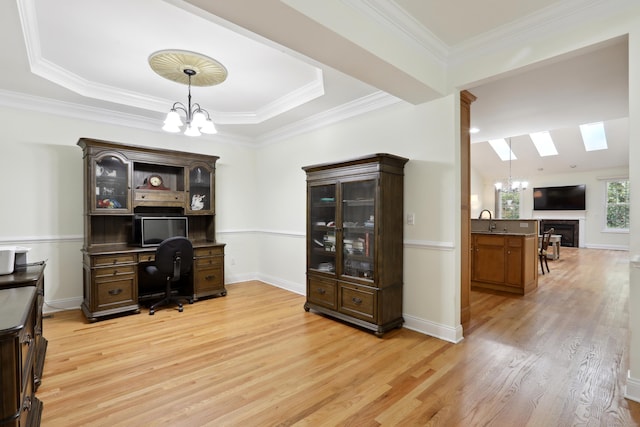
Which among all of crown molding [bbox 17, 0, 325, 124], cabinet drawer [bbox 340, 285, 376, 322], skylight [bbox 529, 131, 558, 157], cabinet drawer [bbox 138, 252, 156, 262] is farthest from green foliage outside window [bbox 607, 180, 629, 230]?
cabinet drawer [bbox 138, 252, 156, 262]

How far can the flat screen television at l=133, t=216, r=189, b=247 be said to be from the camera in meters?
3.98

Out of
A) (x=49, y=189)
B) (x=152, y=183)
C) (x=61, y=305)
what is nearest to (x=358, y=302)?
(x=152, y=183)

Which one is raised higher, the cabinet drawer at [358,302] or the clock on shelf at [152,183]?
the clock on shelf at [152,183]

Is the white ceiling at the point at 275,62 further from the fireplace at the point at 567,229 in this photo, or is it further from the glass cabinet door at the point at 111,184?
the fireplace at the point at 567,229

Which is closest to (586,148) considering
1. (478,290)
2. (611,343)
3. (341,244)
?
(478,290)

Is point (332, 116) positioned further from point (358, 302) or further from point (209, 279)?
point (209, 279)

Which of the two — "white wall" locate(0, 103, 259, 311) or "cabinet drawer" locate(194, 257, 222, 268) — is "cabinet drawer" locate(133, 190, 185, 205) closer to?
"white wall" locate(0, 103, 259, 311)

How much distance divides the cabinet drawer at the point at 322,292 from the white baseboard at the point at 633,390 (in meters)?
2.35

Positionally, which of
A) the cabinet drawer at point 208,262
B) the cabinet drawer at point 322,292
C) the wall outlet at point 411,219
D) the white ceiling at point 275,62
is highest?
the white ceiling at point 275,62

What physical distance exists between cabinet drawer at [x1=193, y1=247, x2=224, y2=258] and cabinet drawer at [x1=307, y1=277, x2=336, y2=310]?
1501 mm

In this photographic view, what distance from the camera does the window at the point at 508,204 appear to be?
11.9 metres

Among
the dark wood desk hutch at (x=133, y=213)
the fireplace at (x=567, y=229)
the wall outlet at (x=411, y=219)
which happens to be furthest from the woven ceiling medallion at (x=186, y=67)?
the fireplace at (x=567, y=229)

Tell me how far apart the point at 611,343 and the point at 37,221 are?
20.2ft

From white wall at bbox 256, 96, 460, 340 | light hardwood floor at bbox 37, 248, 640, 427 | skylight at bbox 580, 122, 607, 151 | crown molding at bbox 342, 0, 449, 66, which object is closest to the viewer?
light hardwood floor at bbox 37, 248, 640, 427
